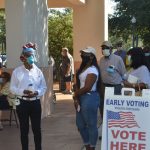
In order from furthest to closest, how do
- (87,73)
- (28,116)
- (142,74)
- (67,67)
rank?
(67,67), (28,116), (87,73), (142,74)

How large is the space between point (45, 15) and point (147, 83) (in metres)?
6.93

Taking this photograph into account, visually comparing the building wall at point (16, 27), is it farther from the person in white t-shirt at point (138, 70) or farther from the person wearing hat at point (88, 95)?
the person in white t-shirt at point (138, 70)

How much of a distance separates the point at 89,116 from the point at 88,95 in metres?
0.32

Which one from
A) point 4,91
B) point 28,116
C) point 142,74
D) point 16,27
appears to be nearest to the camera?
point 142,74

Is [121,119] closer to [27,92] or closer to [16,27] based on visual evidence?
[27,92]

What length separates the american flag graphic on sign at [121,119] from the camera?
6285 millimetres

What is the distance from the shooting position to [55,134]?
1095cm

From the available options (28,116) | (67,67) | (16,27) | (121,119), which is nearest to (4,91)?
(16,27)

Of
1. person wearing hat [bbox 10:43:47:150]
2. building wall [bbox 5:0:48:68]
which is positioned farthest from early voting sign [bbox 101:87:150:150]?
building wall [bbox 5:0:48:68]

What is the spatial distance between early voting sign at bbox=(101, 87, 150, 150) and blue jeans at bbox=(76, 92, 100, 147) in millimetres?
1528

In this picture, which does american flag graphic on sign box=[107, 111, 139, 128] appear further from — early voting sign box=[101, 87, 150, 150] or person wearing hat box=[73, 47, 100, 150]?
person wearing hat box=[73, 47, 100, 150]

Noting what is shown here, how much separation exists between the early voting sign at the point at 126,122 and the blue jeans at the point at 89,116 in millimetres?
1528

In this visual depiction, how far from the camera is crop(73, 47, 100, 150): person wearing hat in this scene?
7.93m

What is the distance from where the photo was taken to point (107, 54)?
10164 millimetres
